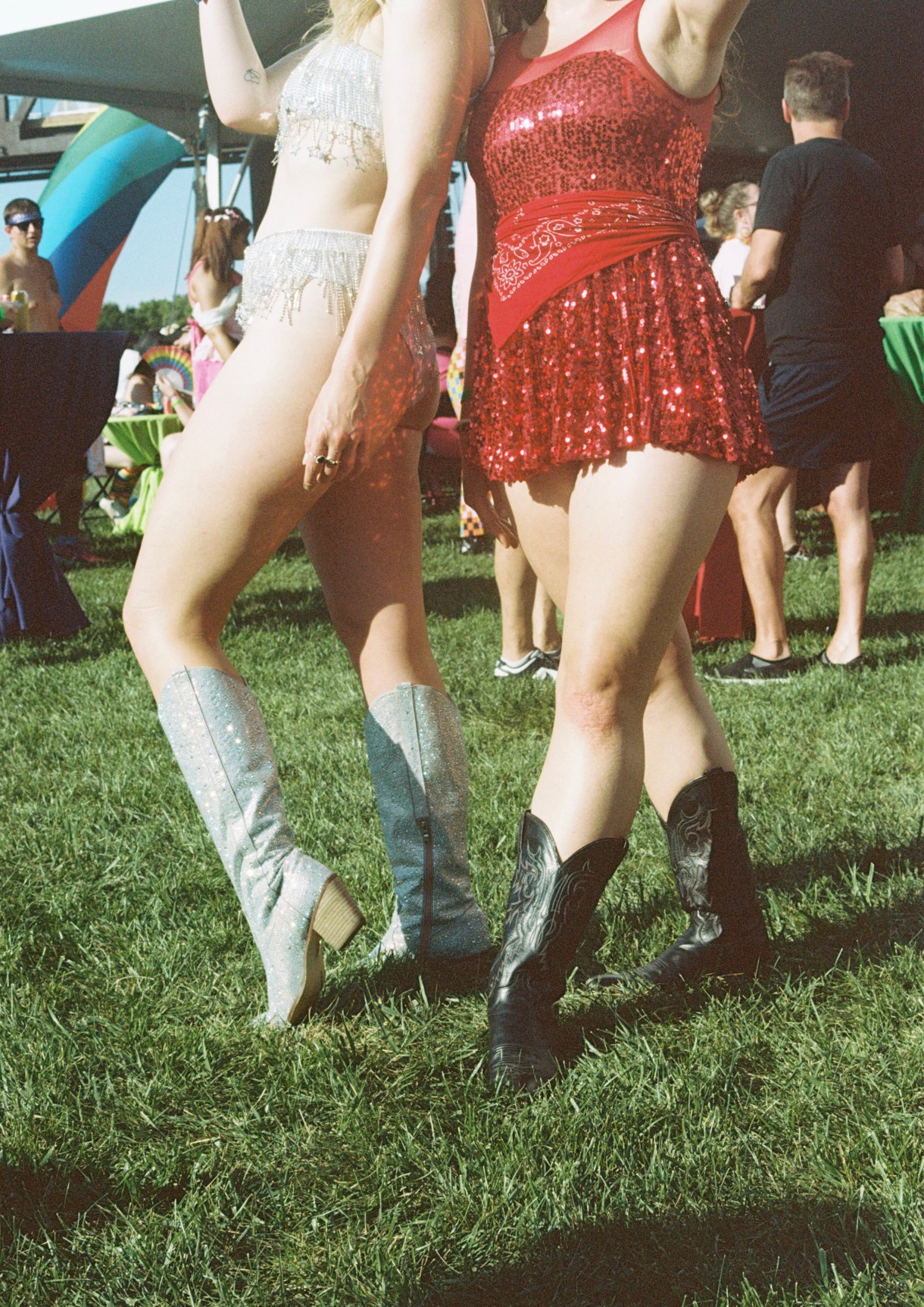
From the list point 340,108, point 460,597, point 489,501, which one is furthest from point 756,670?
point 340,108

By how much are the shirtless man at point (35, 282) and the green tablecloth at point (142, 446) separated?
1.48 ft

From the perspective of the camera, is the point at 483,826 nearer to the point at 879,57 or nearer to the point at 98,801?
the point at 98,801

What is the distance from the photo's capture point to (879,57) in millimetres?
9203

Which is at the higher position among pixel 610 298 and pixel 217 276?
pixel 217 276

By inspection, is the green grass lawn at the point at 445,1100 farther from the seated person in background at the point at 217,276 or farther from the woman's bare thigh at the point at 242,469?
the seated person in background at the point at 217,276

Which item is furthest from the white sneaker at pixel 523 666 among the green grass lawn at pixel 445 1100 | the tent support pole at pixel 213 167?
the tent support pole at pixel 213 167

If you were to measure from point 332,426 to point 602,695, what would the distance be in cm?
48

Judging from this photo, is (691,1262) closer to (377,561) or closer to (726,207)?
(377,561)

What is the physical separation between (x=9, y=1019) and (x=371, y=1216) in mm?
714

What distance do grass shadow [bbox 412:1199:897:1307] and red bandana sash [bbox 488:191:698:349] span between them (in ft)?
3.52

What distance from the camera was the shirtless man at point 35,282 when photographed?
703 cm

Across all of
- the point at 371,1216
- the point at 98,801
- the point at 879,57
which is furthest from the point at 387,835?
the point at 879,57

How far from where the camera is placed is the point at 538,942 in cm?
155

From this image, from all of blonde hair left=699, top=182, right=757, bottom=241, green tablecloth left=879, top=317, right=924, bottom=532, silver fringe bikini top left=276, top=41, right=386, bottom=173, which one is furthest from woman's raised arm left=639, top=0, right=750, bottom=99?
blonde hair left=699, top=182, right=757, bottom=241
